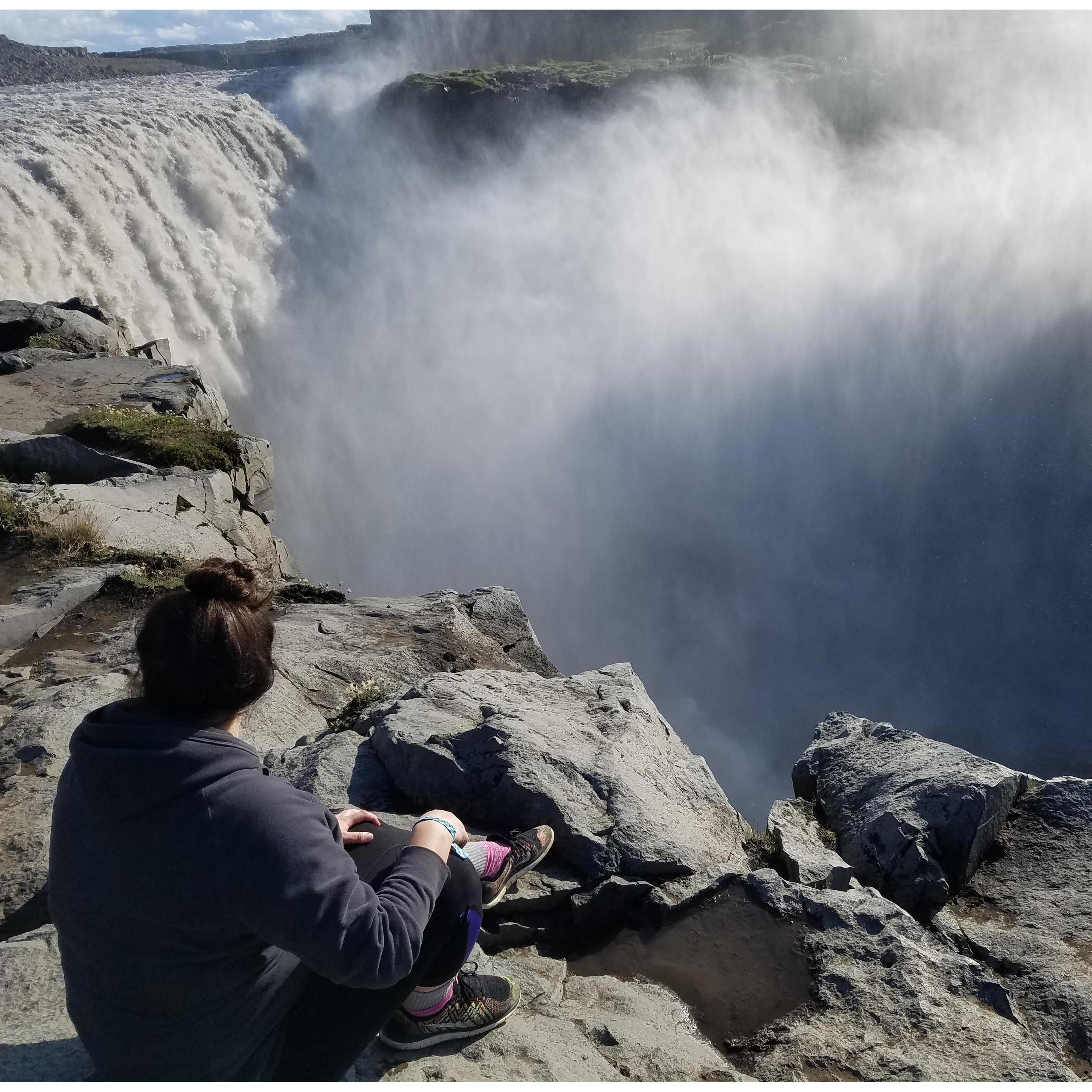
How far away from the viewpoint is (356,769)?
417cm

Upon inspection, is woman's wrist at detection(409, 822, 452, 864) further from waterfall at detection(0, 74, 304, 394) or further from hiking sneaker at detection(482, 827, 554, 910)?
waterfall at detection(0, 74, 304, 394)

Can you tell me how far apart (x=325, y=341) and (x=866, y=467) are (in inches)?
592

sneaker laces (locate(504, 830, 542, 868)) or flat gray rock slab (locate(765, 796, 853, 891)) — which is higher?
sneaker laces (locate(504, 830, 542, 868))

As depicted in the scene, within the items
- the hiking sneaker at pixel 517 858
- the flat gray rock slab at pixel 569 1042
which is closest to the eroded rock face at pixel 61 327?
the hiking sneaker at pixel 517 858

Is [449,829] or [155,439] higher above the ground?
[449,829]

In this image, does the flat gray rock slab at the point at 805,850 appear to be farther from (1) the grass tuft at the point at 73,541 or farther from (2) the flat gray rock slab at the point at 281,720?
(1) the grass tuft at the point at 73,541

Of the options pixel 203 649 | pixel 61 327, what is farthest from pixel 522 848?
pixel 61 327

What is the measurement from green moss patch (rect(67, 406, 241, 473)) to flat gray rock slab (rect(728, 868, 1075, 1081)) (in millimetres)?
7707

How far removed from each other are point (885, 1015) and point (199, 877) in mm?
2662

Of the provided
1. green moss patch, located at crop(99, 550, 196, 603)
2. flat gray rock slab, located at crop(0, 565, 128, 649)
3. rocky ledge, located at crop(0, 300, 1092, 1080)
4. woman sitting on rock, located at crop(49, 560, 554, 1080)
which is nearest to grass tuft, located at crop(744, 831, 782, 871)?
rocky ledge, located at crop(0, 300, 1092, 1080)

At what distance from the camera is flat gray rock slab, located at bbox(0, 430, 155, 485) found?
8.70 meters

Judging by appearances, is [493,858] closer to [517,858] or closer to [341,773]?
[517,858]

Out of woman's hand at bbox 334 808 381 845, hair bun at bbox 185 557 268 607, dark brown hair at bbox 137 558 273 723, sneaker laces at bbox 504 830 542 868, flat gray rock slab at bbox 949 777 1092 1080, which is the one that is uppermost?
hair bun at bbox 185 557 268 607

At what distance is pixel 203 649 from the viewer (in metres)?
1.86
